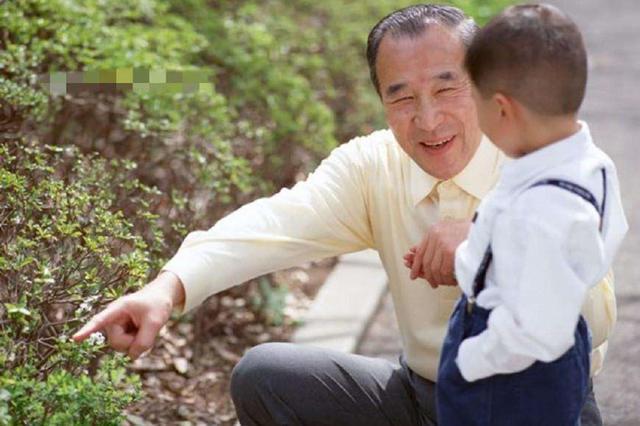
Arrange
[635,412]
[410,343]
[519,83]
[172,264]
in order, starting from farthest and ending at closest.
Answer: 1. [635,412]
2. [410,343]
3. [172,264]
4. [519,83]

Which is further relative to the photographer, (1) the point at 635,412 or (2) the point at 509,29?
(1) the point at 635,412

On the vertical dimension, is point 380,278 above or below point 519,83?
below

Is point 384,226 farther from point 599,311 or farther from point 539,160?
point 539,160

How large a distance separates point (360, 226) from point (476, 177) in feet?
1.33

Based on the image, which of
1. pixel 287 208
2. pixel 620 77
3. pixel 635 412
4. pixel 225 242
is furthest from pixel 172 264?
pixel 620 77

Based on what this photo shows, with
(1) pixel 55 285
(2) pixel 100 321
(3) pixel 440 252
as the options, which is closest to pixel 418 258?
A: (3) pixel 440 252

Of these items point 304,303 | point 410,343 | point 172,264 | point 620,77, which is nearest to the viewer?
point 172,264

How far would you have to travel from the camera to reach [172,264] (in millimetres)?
3170

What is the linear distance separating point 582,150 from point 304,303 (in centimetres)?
343

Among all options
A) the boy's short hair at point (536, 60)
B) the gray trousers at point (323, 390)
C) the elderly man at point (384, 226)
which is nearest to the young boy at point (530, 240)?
the boy's short hair at point (536, 60)

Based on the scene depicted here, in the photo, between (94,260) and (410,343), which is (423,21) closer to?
(410,343)

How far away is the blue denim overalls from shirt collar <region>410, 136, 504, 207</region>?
28.5 inches

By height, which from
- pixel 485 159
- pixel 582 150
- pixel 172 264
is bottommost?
pixel 172 264

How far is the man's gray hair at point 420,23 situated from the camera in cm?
333
